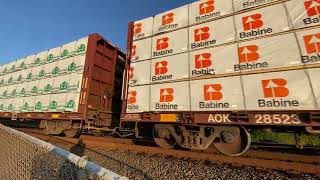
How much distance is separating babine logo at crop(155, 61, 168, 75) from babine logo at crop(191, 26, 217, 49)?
114cm

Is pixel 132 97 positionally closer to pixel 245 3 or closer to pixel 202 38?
pixel 202 38

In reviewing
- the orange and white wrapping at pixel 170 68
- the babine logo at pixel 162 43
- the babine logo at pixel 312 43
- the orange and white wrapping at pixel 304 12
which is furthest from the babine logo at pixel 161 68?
the babine logo at pixel 312 43

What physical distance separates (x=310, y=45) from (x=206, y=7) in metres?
3.34

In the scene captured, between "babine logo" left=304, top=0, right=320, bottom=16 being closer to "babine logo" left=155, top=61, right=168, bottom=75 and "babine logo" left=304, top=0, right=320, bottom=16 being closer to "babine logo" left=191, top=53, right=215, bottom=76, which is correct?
"babine logo" left=191, top=53, right=215, bottom=76

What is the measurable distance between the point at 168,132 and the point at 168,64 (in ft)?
7.64

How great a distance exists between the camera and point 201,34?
21.7 feet

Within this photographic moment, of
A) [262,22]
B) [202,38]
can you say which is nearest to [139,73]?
[202,38]

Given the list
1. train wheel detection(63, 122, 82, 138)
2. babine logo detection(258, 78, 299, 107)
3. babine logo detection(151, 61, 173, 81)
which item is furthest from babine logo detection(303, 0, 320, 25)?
train wheel detection(63, 122, 82, 138)

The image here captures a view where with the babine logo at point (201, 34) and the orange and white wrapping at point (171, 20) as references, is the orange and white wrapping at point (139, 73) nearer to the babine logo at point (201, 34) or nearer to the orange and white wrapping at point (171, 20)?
the orange and white wrapping at point (171, 20)

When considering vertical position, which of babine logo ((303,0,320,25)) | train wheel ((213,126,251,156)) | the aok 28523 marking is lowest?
train wheel ((213,126,251,156))

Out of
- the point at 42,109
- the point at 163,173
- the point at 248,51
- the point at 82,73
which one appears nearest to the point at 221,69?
the point at 248,51

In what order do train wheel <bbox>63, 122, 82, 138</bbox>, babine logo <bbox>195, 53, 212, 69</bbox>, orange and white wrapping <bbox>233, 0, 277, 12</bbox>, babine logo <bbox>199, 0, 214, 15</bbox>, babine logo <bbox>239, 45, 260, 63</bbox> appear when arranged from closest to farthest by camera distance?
babine logo <bbox>239, 45, 260, 63</bbox> < orange and white wrapping <bbox>233, 0, 277, 12</bbox> < babine logo <bbox>195, 53, 212, 69</bbox> < babine logo <bbox>199, 0, 214, 15</bbox> < train wheel <bbox>63, 122, 82, 138</bbox>

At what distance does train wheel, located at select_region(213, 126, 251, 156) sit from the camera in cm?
553

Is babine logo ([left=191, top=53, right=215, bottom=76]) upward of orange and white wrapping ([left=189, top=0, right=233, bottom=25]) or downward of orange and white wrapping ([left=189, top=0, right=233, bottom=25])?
downward
